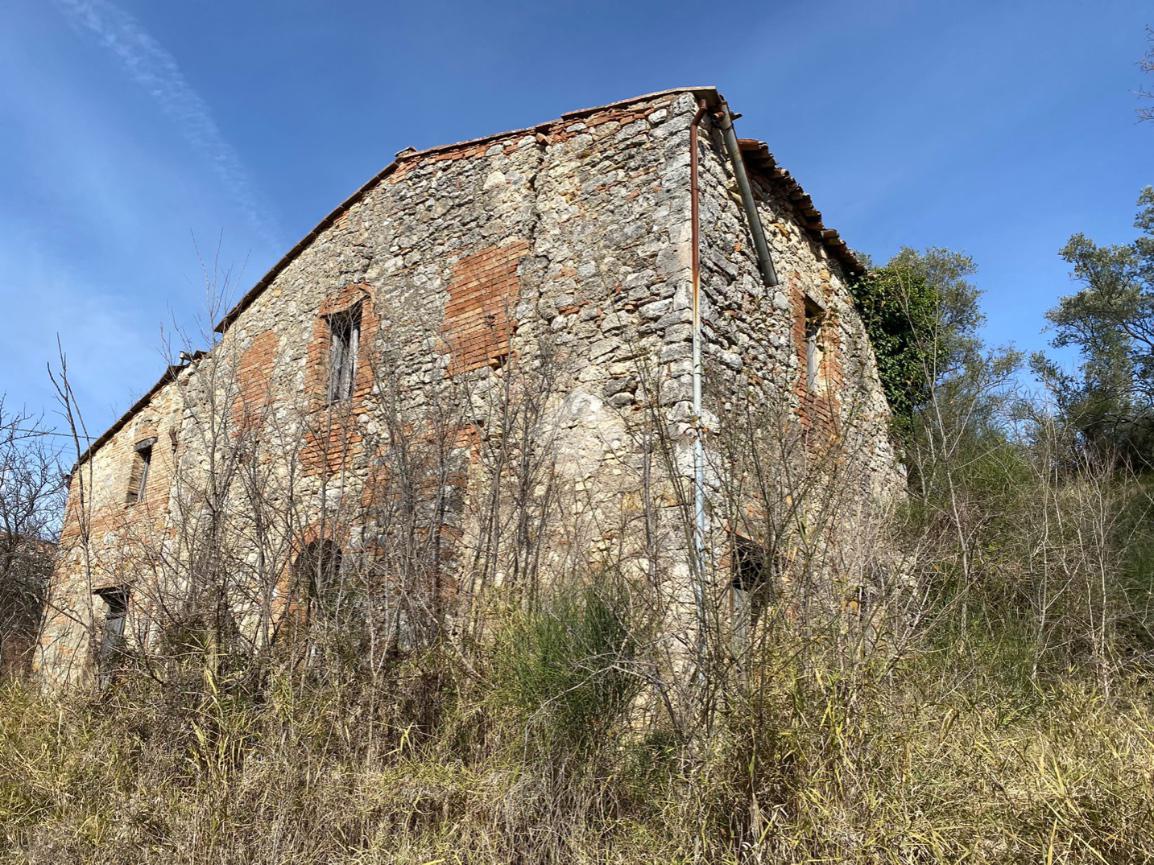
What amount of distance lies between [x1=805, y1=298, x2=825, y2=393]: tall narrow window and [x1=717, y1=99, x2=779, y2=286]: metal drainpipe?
34.0 inches

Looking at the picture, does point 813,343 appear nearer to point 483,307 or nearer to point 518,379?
point 518,379

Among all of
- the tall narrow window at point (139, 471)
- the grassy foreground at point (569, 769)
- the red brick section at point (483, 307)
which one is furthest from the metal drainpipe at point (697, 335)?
the tall narrow window at point (139, 471)

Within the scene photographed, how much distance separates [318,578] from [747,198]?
5.12 metres

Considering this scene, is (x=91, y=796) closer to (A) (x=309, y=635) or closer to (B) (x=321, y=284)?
(A) (x=309, y=635)

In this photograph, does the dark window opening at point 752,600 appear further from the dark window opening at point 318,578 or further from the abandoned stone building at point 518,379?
the dark window opening at point 318,578

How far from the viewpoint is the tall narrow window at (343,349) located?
357 inches

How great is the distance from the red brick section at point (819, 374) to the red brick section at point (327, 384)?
425 centimetres

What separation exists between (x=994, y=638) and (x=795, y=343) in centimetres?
325

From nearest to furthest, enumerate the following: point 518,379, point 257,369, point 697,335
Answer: point 697,335 < point 518,379 < point 257,369

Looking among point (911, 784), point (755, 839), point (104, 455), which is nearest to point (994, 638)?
Answer: point (911, 784)

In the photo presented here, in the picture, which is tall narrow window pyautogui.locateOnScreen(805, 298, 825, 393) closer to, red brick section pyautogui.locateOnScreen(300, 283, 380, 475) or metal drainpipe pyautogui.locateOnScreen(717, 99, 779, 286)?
metal drainpipe pyautogui.locateOnScreen(717, 99, 779, 286)

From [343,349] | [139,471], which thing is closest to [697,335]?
[343,349]

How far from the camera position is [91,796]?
4.68 m

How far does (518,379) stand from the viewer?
725 cm
